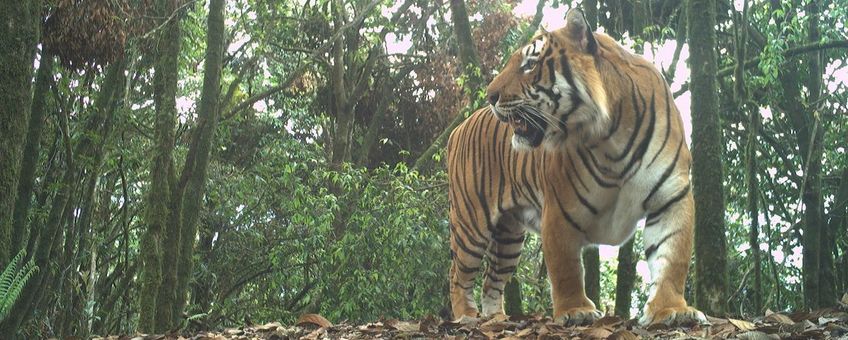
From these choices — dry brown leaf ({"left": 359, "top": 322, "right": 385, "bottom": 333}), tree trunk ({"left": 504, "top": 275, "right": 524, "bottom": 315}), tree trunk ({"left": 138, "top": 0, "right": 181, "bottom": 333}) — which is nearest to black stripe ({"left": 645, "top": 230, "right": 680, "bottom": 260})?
dry brown leaf ({"left": 359, "top": 322, "right": 385, "bottom": 333})

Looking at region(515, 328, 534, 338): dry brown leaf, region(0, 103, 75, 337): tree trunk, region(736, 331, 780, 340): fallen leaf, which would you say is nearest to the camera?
region(736, 331, 780, 340): fallen leaf

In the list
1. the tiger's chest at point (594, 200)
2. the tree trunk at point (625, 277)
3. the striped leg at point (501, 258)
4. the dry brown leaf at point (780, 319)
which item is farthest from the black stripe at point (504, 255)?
the dry brown leaf at point (780, 319)

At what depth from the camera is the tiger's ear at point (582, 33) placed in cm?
425

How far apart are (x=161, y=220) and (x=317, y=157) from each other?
777 centimetres

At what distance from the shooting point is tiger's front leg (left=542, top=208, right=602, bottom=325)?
13.5ft

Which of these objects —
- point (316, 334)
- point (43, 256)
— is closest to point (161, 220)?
point (43, 256)

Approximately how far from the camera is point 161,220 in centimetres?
532

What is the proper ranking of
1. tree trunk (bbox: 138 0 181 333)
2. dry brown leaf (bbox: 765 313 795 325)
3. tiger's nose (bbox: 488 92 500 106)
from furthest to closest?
1. tree trunk (bbox: 138 0 181 333)
2. tiger's nose (bbox: 488 92 500 106)
3. dry brown leaf (bbox: 765 313 795 325)

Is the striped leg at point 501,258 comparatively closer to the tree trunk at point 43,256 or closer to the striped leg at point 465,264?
the striped leg at point 465,264

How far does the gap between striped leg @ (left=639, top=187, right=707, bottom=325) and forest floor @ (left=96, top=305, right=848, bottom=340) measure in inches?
4.0

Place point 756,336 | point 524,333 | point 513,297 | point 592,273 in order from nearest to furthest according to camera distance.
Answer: point 756,336, point 524,333, point 592,273, point 513,297

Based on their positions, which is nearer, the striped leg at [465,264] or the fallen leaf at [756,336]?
the fallen leaf at [756,336]

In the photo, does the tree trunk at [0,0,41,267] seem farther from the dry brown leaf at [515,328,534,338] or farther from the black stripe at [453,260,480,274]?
the black stripe at [453,260,480,274]

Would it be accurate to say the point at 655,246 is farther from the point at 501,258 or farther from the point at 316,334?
the point at 501,258
